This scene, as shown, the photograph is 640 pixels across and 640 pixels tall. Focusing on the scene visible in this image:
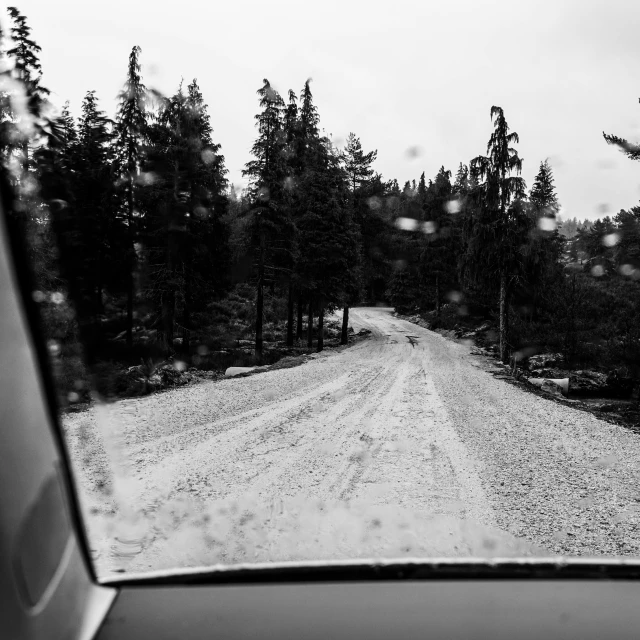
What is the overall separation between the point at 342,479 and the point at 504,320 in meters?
18.8

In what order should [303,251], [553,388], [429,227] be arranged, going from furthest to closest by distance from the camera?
[429,227]
[303,251]
[553,388]

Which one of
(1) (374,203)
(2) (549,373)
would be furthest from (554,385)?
(1) (374,203)

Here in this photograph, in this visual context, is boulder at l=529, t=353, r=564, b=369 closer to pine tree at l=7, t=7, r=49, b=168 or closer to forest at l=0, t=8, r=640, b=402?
forest at l=0, t=8, r=640, b=402

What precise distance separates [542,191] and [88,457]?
51.0 meters

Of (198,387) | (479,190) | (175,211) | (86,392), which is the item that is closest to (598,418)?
(198,387)

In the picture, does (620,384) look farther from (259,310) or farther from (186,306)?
(186,306)

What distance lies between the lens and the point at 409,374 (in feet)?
50.4

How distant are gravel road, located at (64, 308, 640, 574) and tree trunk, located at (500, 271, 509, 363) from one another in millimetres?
10669

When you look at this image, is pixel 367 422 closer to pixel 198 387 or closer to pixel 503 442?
pixel 503 442

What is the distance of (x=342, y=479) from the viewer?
5.27 meters

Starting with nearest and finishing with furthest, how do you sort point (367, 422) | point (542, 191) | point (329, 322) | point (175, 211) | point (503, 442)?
point (503, 442)
point (367, 422)
point (175, 211)
point (329, 322)
point (542, 191)

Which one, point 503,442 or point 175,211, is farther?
point 175,211

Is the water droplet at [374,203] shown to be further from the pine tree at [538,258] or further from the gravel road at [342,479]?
the gravel road at [342,479]

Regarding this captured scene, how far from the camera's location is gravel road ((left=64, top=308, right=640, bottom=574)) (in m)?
3.34
